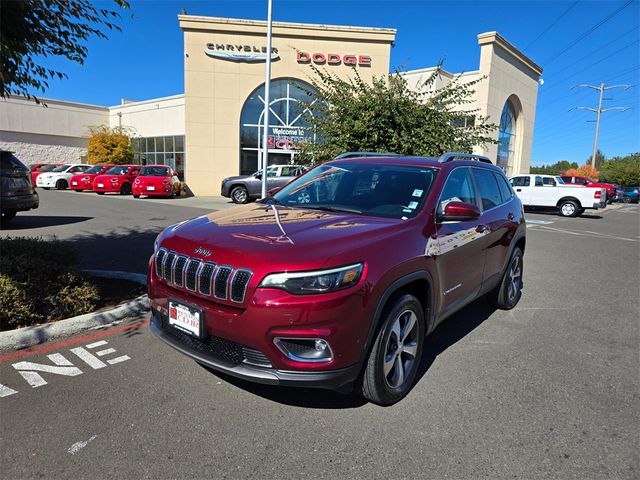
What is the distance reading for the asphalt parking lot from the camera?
242 centimetres

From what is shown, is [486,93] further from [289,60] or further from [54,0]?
[54,0]

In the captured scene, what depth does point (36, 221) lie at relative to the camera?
1123cm

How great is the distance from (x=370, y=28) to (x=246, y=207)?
23048mm

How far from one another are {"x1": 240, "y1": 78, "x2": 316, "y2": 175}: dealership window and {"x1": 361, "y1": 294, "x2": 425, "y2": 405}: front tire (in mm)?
22048

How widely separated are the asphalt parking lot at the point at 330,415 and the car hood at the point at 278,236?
1.08m

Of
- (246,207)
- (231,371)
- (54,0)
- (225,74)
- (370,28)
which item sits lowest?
(231,371)

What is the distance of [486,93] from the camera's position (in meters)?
26.7

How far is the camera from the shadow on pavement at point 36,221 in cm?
1029

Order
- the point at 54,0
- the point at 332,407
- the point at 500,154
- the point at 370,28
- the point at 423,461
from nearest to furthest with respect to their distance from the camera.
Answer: the point at 423,461 < the point at 332,407 < the point at 54,0 < the point at 370,28 < the point at 500,154

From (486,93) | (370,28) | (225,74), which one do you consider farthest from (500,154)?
(225,74)

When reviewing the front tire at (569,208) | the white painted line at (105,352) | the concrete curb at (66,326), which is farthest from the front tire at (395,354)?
the front tire at (569,208)

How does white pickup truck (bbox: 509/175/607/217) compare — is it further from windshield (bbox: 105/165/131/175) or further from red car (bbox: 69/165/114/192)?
red car (bbox: 69/165/114/192)

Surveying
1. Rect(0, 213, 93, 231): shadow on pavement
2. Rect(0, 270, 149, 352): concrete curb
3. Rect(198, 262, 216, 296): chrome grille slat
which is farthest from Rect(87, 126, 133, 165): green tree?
Rect(198, 262, 216, 296): chrome grille slat

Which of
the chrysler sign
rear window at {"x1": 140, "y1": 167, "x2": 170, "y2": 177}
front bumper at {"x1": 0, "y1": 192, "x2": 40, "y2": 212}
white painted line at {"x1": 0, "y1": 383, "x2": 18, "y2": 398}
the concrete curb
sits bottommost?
white painted line at {"x1": 0, "y1": 383, "x2": 18, "y2": 398}
